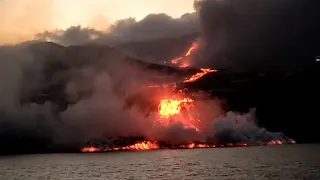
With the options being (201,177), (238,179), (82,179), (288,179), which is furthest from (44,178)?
(288,179)

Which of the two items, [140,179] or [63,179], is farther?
[63,179]

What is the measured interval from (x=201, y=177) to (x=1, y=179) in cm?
7432

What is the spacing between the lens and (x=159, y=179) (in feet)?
498

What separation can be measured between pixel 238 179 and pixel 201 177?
687 inches

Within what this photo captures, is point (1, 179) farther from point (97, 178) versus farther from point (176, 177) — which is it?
point (176, 177)

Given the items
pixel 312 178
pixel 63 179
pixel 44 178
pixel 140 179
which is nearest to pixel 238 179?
pixel 312 178

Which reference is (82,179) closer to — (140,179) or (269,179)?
(140,179)

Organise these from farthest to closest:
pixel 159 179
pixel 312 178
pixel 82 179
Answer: pixel 82 179
pixel 159 179
pixel 312 178

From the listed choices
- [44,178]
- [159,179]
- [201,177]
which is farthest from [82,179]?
[201,177]

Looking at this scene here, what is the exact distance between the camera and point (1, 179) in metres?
172

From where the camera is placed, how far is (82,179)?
537 feet

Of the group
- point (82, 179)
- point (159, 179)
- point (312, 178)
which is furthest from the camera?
point (82, 179)

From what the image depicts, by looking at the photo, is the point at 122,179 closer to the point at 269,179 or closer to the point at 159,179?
the point at 159,179

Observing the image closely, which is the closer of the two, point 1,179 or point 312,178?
point 312,178
